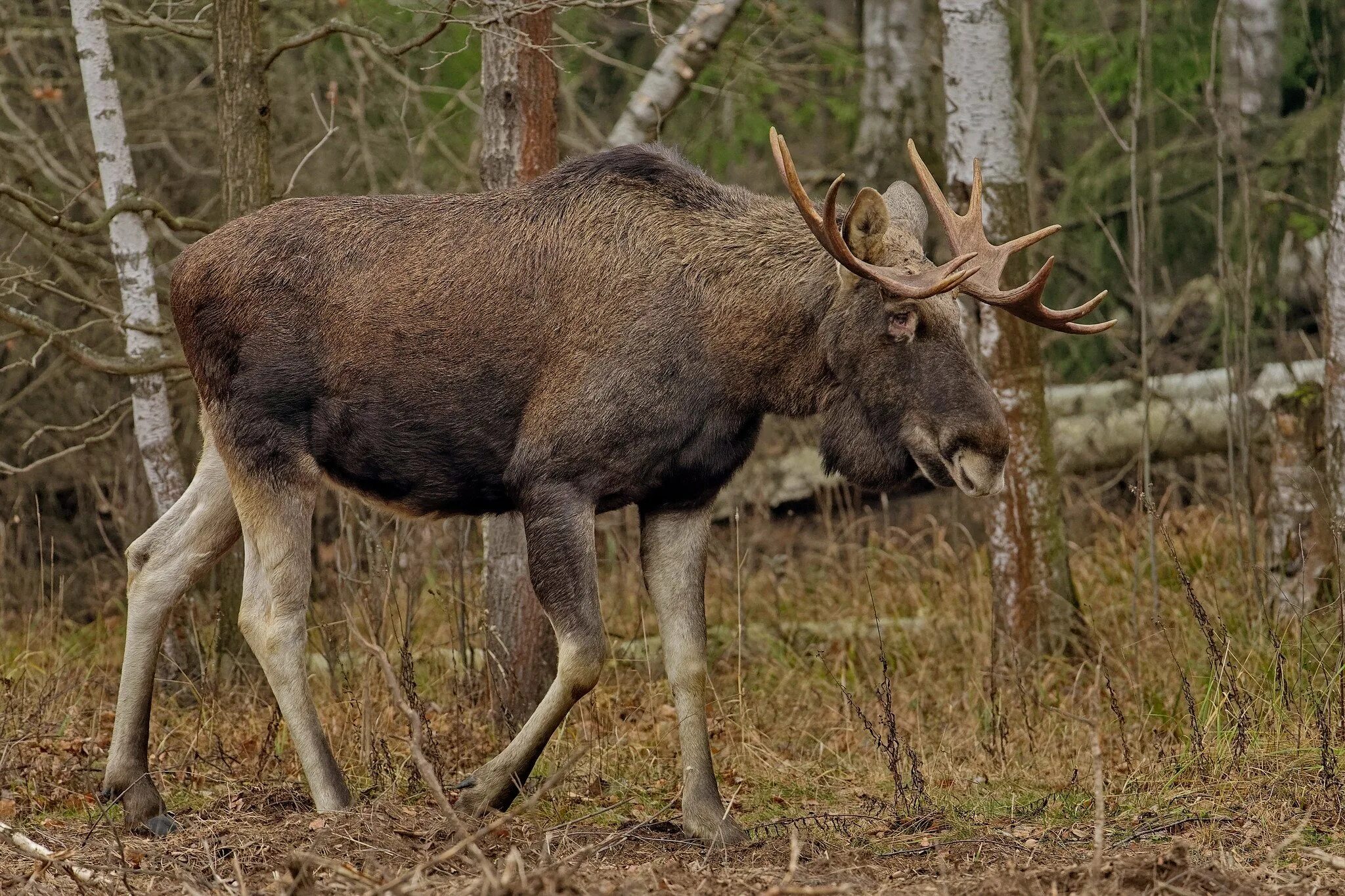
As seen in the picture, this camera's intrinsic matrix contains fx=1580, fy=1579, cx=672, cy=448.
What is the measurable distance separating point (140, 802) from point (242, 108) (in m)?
3.18

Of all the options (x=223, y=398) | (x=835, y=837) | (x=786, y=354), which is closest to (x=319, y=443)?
(x=223, y=398)

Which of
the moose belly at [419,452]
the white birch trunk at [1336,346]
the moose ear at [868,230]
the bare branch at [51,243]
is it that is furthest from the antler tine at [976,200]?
the bare branch at [51,243]

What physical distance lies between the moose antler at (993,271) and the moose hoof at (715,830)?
2033 mm

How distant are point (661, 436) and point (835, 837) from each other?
60.8 inches

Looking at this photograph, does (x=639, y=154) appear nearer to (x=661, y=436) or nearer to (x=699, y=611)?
(x=661, y=436)

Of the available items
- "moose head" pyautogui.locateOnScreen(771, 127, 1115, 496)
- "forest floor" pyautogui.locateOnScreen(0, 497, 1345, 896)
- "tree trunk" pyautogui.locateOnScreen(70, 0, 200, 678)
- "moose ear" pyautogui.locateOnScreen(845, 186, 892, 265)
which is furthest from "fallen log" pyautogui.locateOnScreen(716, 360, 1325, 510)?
"moose ear" pyautogui.locateOnScreen(845, 186, 892, 265)

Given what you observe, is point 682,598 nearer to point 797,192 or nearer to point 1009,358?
point 797,192

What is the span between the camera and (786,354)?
563 centimetres

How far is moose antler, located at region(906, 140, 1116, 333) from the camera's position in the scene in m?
5.30

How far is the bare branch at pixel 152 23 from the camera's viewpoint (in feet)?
23.4

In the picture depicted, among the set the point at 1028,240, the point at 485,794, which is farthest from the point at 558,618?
the point at 1028,240

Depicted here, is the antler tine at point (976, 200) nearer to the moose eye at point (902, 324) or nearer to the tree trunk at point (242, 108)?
the moose eye at point (902, 324)

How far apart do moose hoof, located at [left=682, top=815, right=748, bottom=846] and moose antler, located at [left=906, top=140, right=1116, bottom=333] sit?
203 centimetres

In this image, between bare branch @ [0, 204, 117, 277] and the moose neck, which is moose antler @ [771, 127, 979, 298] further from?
bare branch @ [0, 204, 117, 277]
